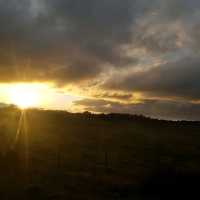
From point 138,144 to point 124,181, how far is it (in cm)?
4053

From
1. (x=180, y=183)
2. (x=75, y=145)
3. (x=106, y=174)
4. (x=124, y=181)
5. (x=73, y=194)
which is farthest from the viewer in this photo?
(x=75, y=145)

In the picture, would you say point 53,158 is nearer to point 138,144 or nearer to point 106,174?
point 106,174

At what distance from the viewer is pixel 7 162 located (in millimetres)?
49312

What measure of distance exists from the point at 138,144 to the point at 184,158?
18.2 m

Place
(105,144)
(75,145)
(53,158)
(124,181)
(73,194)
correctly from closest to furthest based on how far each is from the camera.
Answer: (73,194) → (124,181) → (53,158) → (75,145) → (105,144)

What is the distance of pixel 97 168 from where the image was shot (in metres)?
51.4

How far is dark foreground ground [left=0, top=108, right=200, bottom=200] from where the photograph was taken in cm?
3622

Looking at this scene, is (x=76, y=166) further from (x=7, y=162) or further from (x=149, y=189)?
(x=149, y=189)

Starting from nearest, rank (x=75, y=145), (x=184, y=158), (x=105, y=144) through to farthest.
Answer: (x=184, y=158) → (x=75, y=145) → (x=105, y=144)

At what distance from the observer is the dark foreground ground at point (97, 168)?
3622 cm

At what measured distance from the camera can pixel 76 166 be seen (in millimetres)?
52125

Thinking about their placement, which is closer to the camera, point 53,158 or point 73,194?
point 73,194

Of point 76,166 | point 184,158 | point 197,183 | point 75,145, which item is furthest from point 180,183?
point 75,145

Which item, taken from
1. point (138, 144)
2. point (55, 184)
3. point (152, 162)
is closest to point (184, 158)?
point (152, 162)
